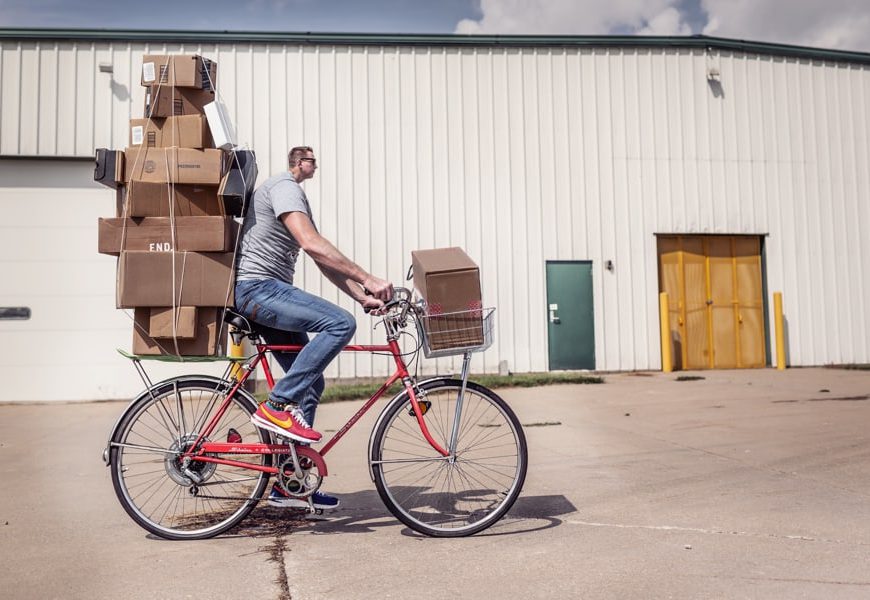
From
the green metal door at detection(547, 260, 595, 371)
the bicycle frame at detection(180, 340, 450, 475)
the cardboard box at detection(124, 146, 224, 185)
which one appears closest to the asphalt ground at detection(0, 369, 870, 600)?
the bicycle frame at detection(180, 340, 450, 475)

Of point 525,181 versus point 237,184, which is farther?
point 525,181

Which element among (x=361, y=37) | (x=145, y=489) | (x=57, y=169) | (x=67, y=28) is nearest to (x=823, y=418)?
(x=145, y=489)

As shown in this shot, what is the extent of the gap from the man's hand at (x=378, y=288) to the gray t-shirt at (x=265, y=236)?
17.5 inches

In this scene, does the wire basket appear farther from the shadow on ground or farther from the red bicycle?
the shadow on ground

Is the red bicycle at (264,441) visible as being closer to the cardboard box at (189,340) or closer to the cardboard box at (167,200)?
the cardboard box at (189,340)

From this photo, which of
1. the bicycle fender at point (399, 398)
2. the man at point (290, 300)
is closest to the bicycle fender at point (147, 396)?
the man at point (290, 300)

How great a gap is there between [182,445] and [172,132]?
1598mm

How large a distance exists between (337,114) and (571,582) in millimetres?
11636

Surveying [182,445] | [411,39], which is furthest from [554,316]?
[182,445]

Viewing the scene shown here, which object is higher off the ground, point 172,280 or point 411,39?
point 411,39

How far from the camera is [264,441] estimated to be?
13.0ft

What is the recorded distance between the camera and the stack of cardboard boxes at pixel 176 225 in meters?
3.99

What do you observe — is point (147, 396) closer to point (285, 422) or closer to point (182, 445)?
point (182, 445)

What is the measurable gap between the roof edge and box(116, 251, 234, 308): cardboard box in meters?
10.5
